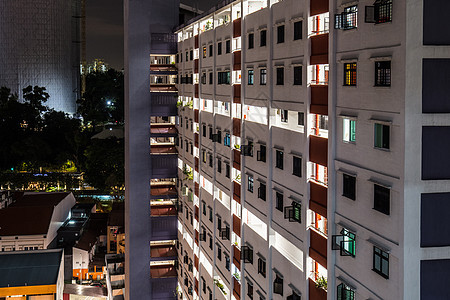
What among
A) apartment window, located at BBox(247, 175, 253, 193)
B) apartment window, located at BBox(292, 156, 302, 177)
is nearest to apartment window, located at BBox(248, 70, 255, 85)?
apartment window, located at BBox(247, 175, 253, 193)

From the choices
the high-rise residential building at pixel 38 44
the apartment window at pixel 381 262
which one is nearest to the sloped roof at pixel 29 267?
the apartment window at pixel 381 262

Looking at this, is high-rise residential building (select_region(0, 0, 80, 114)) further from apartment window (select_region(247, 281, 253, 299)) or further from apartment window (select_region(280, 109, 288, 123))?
apartment window (select_region(280, 109, 288, 123))

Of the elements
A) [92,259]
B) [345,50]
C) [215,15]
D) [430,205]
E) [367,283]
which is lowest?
[92,259]

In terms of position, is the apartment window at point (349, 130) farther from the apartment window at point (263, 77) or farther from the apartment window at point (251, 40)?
the apartment window at point (251, 40)

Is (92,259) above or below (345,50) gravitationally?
below

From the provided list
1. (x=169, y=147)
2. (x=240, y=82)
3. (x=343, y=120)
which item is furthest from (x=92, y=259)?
(x=343, y=120)

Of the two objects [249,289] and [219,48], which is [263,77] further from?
[249,289]

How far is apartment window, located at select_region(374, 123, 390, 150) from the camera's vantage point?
9117 millimetres

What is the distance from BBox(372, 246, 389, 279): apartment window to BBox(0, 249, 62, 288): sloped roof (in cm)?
2679

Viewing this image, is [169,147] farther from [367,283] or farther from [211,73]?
[367,283]

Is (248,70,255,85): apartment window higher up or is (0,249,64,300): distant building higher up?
(248,70,255,85): apartment window

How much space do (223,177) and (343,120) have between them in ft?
28.8

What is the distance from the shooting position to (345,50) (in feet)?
33.8

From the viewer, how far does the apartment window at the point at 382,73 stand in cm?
898
